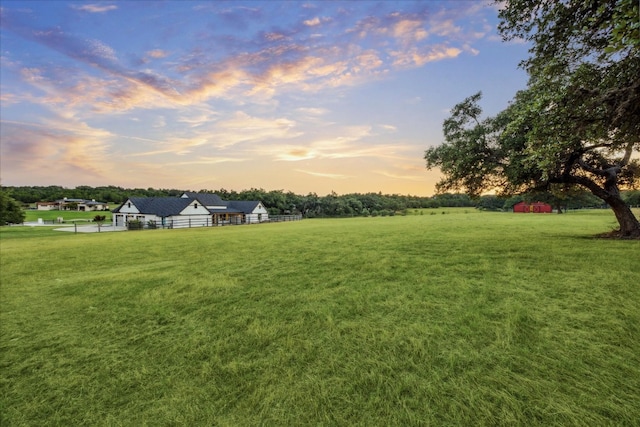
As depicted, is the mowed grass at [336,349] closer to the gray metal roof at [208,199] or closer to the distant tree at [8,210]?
the distant tree at [8,210]

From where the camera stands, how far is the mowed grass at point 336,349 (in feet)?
8.57

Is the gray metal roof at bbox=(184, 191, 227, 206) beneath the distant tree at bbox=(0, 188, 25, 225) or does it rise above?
above

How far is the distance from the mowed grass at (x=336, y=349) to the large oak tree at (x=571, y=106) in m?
3.92

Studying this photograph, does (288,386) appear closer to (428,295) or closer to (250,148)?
(428,295)

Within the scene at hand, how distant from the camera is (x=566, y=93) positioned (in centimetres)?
684

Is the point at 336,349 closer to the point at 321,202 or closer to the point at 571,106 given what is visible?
the point at 571,106

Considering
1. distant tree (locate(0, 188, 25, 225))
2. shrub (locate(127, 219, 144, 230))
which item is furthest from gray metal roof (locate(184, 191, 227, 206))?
distant tree (locate(0, 188, 25, 225))

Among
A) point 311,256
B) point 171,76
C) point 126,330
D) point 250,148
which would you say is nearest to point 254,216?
point 250,148

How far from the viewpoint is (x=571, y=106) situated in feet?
22.8

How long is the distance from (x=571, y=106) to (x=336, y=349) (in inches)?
345

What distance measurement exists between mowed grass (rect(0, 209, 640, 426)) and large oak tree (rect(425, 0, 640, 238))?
3.92 m

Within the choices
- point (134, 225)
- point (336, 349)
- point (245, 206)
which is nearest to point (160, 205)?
point (134, 225)

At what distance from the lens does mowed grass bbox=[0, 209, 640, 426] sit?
2.61 m

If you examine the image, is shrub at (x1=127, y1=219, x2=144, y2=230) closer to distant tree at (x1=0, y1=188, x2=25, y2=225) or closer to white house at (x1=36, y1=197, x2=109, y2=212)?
distant tree at (x1=0, y1=188, x2=25, y2=225)
